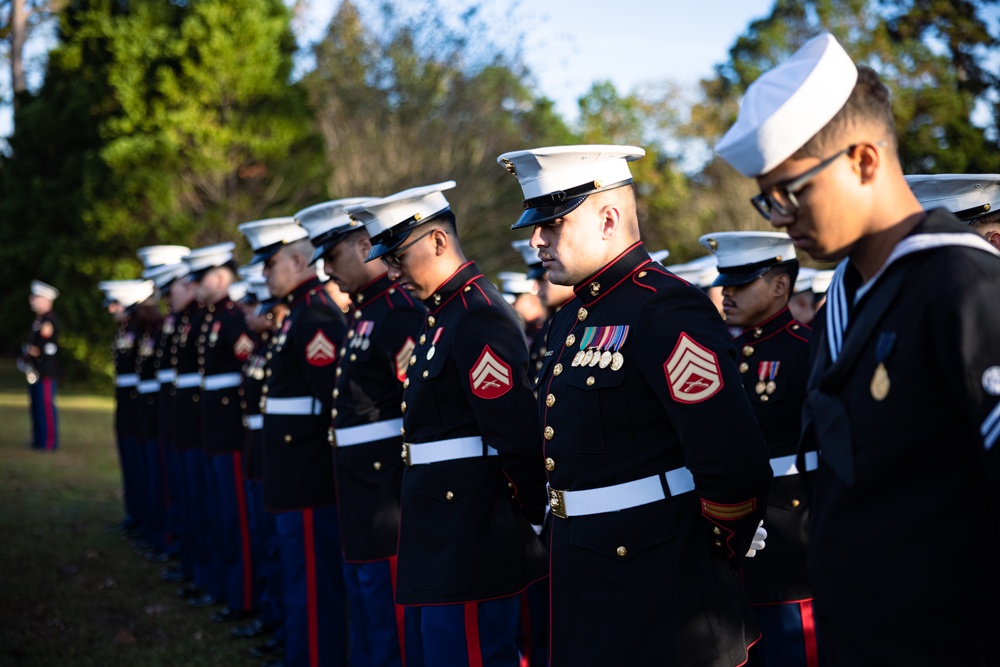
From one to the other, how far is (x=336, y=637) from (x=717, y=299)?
111 inches

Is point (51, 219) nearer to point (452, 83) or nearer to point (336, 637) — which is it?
point (452, 83)

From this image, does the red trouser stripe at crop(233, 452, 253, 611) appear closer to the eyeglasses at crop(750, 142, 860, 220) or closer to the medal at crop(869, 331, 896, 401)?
the eyeglasses at crop(750, 142, 860, 220)

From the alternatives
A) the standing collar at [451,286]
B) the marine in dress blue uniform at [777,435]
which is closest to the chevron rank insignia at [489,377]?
the standing collar at [451,286]

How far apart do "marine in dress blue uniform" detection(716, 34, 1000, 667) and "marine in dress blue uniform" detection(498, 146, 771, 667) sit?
66 centimetres

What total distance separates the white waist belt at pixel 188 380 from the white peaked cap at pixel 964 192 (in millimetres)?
5952

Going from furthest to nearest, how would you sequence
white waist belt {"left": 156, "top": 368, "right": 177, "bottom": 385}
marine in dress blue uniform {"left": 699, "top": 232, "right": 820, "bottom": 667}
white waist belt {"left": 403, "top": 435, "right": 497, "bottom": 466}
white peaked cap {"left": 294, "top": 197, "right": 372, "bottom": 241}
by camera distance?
white waist belt {"left": 156, "top": 368, "right": 177, "bottom": 385}, white peaked cap {"left": 294, "top": 197, "right": 372, "bottom": 241}, marine in dress blue uniform {"left": 699, "top": 232, "right": 820, "bottom": 667}, white waist belt {"left": 403, "top": 435, "right": 497, "bottom": 466}

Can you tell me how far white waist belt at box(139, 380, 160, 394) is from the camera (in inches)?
378

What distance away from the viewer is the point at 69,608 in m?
7.15

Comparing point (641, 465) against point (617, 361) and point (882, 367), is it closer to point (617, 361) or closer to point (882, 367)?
point (617, 361)

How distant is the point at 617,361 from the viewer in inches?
116

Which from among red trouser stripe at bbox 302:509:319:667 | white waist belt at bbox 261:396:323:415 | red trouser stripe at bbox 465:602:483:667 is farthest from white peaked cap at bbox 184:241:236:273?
red trouser stripe at bbox 465:602:483:667

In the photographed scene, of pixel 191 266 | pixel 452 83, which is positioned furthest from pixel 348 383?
pixel 452 83

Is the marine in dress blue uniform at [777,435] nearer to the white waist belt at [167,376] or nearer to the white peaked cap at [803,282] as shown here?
the white peaked cap at [803,282]

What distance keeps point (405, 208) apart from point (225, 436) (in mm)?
3625
